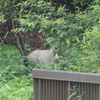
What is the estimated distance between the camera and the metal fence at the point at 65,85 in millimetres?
4688

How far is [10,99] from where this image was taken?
5859 millimetres

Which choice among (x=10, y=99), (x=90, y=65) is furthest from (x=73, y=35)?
(x=10, y=99)

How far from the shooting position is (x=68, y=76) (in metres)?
4.82

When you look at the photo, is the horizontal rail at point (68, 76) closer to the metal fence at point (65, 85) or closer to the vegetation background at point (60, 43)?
the metal fence at point (65, 85)

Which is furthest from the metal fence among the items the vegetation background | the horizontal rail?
the vegetation background

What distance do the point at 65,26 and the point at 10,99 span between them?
9.77ft

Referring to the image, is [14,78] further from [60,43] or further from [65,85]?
[65,85]

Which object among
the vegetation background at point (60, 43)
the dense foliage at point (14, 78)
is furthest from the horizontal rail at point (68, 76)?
the dense foliage at point (14, 78)

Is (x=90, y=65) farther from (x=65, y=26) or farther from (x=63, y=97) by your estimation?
(x=65, y=26)

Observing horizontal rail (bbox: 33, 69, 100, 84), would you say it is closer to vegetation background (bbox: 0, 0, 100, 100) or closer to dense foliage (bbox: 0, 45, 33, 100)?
vegetation background (bbox: 0, 0, 100, 100)

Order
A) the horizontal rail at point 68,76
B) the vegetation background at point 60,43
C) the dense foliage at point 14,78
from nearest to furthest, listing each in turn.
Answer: the horizontal rail at point 68,76, the vegetation background at point 60,43, the dense foliage at point 14,78

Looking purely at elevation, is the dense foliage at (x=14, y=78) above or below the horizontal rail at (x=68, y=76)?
below

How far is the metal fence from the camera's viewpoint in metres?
4.69

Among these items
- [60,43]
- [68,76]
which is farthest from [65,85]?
[60,43]
